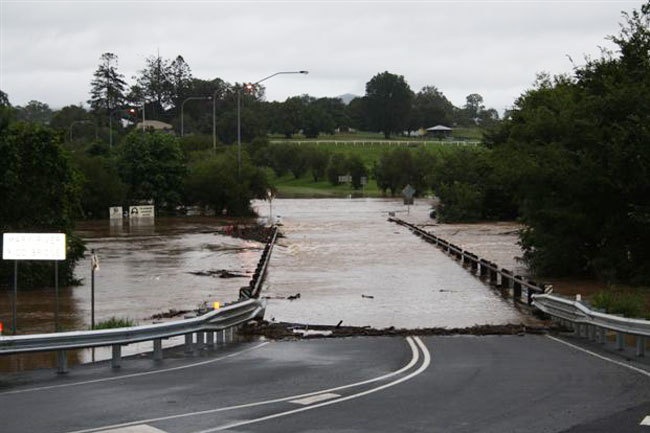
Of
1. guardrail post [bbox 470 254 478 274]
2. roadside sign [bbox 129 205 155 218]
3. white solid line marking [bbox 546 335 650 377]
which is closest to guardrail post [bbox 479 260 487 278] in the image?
guardrail post [bbox 470 254 478 274]

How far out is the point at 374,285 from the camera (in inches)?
1212

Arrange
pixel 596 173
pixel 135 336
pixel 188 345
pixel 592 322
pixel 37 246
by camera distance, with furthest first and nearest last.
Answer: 1. pixel 596 173
2. pixel 592 322
3. pixel 188 345
4. pixel 37 246
5. pixel 135 336

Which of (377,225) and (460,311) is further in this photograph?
(377,225)

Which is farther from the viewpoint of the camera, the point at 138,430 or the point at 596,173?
the point at 596,173

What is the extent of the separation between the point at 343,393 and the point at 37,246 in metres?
7.09

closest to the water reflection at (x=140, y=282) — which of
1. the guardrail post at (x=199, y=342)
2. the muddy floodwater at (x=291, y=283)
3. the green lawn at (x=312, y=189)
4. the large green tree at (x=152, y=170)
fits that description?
the muddy floodwater at (x=291, y=283)

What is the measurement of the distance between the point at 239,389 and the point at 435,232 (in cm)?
4802

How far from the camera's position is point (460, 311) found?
2464 cm

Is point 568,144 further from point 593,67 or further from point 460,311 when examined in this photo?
point 460,311

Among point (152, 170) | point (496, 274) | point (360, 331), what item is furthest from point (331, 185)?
point (360, 331)

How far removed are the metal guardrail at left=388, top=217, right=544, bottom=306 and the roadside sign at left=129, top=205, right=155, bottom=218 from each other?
30.6 meters

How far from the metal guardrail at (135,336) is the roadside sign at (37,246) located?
2511 mm

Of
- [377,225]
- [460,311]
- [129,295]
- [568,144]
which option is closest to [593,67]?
[568,144]

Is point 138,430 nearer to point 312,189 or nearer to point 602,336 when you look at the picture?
point 602,336
